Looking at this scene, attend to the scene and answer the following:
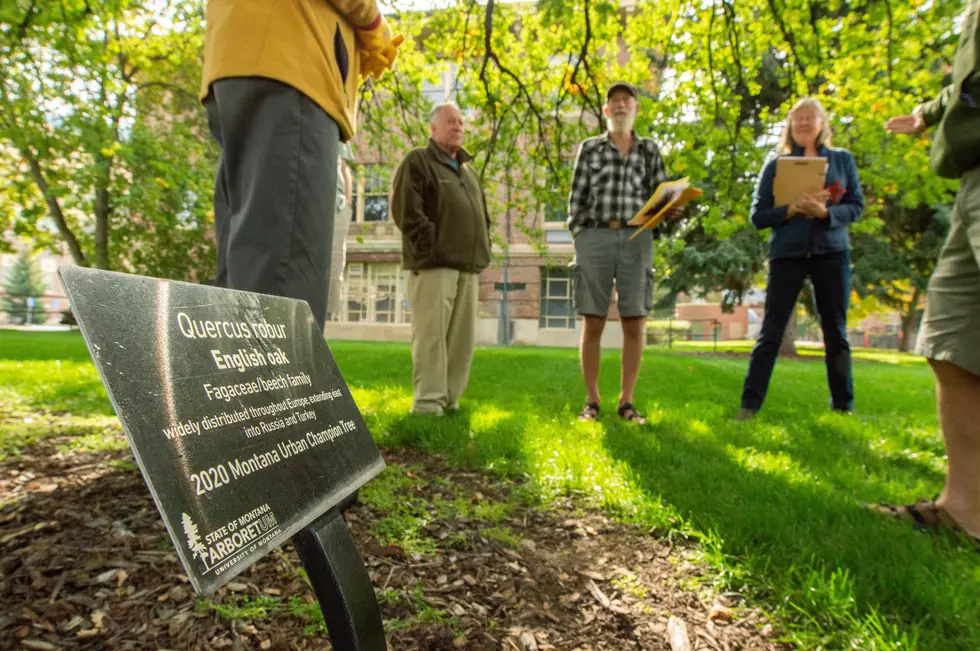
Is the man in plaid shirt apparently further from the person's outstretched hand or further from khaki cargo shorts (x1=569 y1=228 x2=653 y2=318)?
the person's outstretched hand

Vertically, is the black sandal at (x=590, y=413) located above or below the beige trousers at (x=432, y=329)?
below

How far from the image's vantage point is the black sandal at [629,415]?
11.6ft

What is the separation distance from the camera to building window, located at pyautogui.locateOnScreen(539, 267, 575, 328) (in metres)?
21.6

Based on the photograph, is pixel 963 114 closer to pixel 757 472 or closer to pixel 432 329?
pixel 757 472

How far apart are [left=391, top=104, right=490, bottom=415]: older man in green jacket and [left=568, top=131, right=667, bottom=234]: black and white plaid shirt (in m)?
0.75

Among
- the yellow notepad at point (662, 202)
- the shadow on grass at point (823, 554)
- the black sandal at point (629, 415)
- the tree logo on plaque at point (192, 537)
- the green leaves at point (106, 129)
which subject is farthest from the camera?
the green leaves at point (106, 129)

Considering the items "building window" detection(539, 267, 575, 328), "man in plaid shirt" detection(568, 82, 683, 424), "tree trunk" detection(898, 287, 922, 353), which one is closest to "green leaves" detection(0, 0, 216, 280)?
"man in plaid shirt" detection(568, 82, 683, 424)

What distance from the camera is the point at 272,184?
5.41 feet

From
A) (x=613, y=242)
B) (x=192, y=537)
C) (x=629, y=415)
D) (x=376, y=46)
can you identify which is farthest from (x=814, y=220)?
(x=192, y=537)

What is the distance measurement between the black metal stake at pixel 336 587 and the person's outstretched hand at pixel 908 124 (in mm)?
2496

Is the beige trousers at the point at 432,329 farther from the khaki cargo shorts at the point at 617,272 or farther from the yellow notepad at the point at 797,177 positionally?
the yellow notepad at the point at 797,177

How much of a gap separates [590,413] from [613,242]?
45.7 inches

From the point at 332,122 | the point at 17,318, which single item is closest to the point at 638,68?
the point at 332,122

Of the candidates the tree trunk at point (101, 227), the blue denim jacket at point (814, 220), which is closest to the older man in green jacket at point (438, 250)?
the blue denim jacket at point (814, 220)
